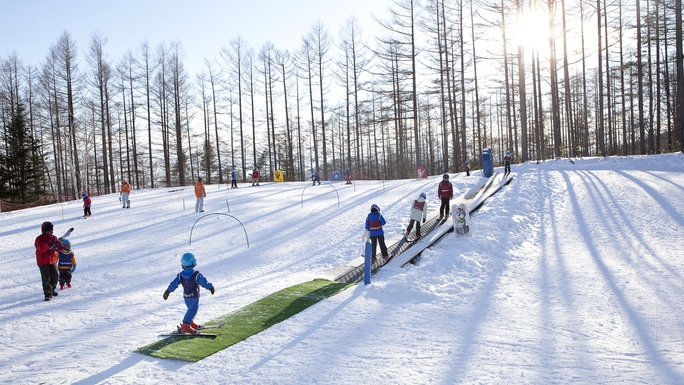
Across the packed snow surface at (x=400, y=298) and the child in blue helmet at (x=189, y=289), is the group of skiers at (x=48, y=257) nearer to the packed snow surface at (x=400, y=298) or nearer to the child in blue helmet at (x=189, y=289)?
the packed snow surface at (x=400, y=298)

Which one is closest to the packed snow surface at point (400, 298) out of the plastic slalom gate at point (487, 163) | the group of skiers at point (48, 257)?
the group of skiers at point (48, 257)

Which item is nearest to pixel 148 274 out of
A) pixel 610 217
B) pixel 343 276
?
pixel 343 276

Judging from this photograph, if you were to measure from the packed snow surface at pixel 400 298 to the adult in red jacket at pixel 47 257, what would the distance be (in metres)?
0.36

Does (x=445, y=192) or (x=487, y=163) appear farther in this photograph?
(x=487, y=163)

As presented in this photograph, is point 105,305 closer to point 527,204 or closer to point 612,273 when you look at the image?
point 612,273

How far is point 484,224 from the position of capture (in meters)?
13.6

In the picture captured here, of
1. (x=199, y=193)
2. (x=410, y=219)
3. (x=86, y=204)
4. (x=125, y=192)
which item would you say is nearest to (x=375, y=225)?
(x=410, y=219)

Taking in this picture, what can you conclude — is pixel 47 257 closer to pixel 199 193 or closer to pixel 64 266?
pixel 64 266

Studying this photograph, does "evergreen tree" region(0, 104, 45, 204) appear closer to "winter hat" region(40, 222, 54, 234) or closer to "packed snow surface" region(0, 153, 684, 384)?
"packed snow surface" region(0, 153, 684, 384)

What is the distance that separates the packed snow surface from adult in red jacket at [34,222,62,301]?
0.36m

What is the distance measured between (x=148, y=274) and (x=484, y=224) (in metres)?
10.5

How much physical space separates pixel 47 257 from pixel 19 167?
33268mm

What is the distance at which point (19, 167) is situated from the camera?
1352 inches

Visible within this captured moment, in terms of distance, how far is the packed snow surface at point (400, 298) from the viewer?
537 cm
